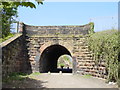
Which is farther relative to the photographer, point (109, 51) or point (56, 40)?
point (56, 40)

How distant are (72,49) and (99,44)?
321cm

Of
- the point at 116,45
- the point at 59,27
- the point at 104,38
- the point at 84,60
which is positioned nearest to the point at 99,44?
the point at 104,38

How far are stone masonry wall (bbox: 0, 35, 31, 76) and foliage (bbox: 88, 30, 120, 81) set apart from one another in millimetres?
5616

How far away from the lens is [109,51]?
10.7m

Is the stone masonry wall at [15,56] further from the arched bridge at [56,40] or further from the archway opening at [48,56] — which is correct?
the archway opening at [48,56]

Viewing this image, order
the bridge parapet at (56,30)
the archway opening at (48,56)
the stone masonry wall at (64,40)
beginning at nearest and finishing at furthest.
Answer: the stone masonry wall at (64,40) < the bridge parapet at (56,30) < the archway opening at (48,56)

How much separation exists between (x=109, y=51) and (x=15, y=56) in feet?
21.6

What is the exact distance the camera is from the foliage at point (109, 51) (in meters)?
10.2

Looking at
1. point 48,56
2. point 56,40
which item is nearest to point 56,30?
point 56,40

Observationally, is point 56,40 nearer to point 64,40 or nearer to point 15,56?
point 64,40

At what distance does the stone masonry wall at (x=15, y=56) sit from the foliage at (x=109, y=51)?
562 centimetres

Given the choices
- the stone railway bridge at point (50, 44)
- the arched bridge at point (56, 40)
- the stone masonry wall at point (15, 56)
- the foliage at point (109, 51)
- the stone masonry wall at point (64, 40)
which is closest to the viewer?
the foliage at point (109, 51)

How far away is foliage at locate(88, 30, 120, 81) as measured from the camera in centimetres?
1019

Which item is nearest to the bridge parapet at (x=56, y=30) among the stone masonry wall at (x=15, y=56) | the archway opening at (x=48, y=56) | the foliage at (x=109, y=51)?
the stone masonry wall at (x=15, y=56)
